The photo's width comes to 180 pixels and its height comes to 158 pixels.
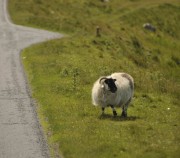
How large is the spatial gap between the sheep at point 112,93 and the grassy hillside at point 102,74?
2.12 ft

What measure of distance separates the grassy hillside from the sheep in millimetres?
647

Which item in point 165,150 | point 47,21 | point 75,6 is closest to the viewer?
point 165,150

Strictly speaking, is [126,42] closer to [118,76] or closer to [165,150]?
[118,76]

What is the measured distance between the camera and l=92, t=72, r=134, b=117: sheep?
1025 inches

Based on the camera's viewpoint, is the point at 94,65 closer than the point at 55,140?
No

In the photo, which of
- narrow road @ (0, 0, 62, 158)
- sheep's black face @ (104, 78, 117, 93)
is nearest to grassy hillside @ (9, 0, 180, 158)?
narrow road @ (0, 0, 62, 158)

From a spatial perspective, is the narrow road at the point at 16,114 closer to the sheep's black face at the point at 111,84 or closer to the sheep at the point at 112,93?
the sheep at the point at 112,93

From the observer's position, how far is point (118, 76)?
27609 mm

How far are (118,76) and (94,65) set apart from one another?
44.2ft

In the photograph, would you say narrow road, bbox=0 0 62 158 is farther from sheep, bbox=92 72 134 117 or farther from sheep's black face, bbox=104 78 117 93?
sheep's black face, bbox=104 78 117 93

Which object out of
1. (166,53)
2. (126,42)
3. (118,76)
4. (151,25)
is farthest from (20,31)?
(118,76)

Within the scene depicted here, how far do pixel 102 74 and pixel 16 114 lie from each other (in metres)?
11.3

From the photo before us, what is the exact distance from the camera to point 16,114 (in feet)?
89.3

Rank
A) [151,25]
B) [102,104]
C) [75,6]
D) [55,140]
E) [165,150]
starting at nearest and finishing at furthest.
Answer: [165,150] < [55,140] < [102,104] < [151,25] < [75,6]
